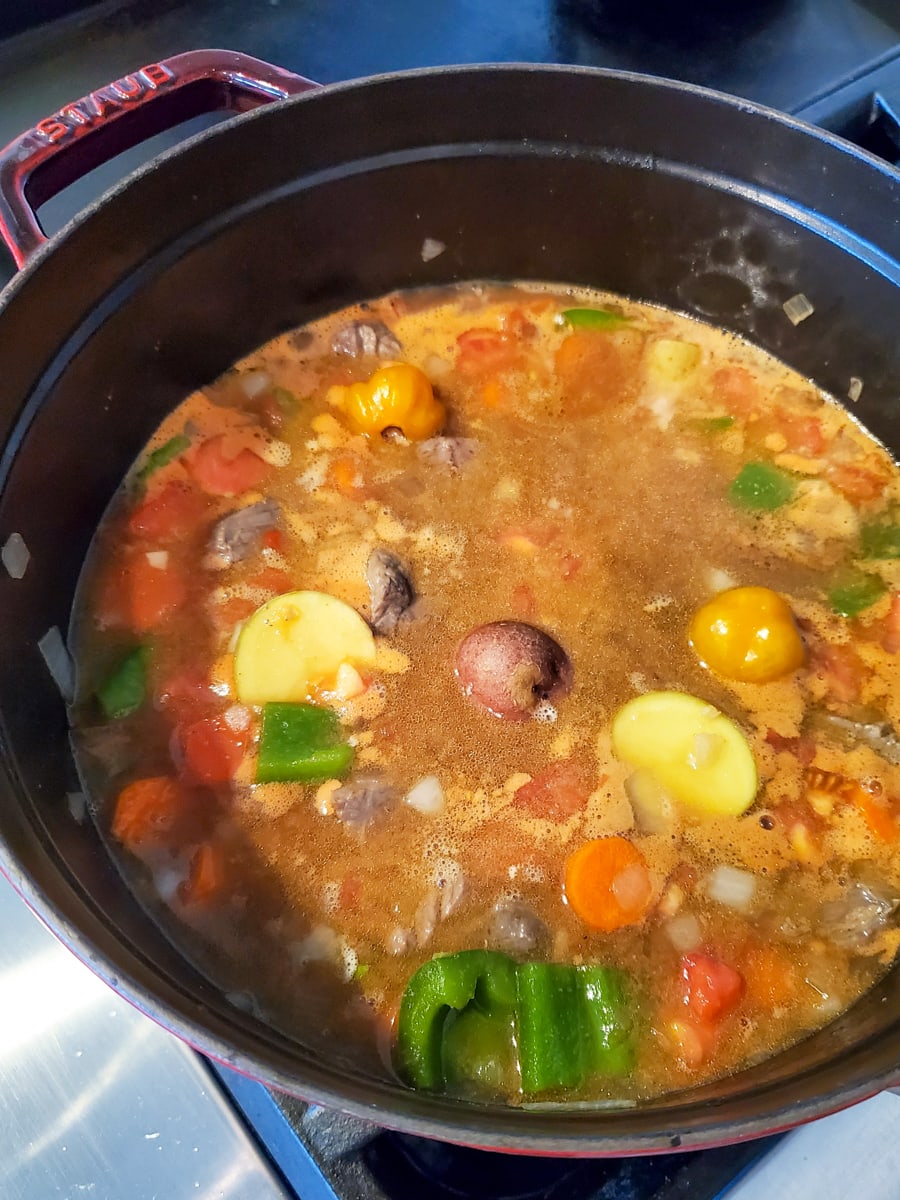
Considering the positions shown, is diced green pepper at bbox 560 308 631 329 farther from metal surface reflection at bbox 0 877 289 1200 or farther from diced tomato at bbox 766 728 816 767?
metal surface reflection at bbox 0 877 289 1200

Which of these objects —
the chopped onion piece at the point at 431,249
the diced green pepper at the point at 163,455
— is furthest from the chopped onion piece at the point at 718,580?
the diced green pepper at the point at 163,455

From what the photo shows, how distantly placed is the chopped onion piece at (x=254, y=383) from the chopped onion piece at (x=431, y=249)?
51 centimetres

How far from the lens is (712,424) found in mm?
2328

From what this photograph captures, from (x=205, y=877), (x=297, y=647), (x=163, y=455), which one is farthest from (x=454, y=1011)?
(x=163, y=455)

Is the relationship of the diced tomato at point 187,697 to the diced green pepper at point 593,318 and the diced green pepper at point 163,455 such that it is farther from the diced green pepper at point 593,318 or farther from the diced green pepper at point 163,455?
the diced green pepper at point 593,318

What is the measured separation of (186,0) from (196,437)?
1434 millimetres

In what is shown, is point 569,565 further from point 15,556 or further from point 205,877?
point 15,556

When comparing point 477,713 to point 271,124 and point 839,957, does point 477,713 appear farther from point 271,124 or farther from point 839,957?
point 271,124

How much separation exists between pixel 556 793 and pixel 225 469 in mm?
Answer: 1088

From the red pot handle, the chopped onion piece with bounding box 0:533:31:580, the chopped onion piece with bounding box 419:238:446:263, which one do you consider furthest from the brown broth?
the red pot handle

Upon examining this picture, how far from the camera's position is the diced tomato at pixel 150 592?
2.04m

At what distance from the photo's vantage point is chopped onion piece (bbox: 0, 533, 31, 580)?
1.76m

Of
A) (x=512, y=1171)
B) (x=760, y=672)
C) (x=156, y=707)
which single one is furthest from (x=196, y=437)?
(x=512, y=1171)

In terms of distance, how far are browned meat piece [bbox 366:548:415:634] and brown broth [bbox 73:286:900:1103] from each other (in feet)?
0.11
